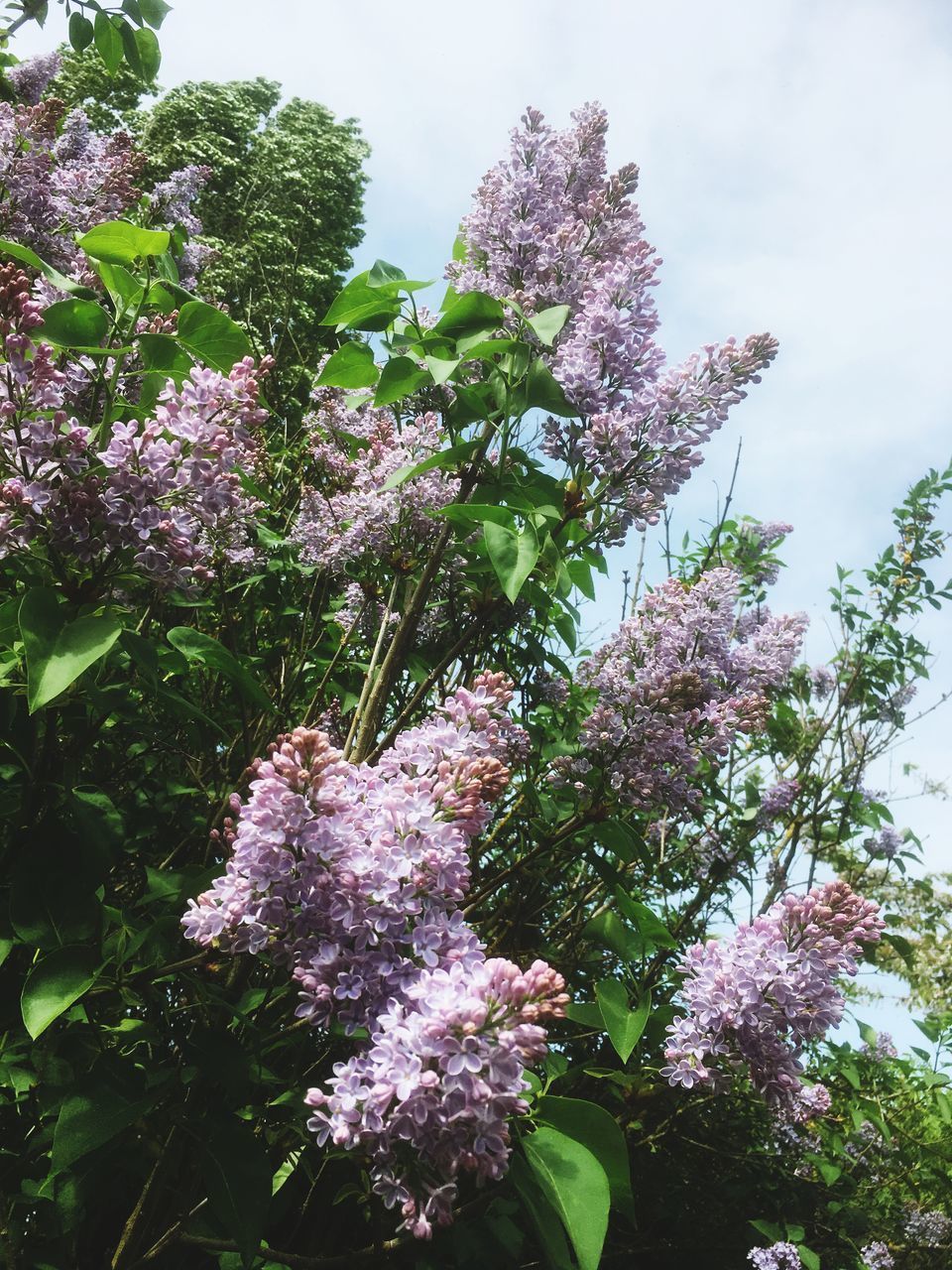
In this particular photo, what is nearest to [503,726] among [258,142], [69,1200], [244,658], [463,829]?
[463,829]

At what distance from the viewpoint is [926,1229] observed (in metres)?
3.95

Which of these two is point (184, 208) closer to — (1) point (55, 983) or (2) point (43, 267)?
(2) point (43, 267)

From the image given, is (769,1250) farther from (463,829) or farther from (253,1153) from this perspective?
(463,829)

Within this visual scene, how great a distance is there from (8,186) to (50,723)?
221 cm

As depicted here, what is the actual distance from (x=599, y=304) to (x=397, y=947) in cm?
138

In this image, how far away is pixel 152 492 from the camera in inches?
55.2

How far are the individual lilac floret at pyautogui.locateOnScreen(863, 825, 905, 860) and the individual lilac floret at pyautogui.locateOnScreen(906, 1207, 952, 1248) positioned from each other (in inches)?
65.8

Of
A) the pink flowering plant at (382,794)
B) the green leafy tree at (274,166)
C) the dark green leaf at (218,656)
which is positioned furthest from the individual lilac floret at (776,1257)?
the green leafy tree at (274,166)

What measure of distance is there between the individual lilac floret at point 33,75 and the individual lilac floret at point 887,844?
556 cm

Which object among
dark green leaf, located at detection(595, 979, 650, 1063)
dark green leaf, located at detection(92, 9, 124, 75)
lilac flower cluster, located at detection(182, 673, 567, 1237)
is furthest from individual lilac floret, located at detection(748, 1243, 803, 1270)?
dark green leaf, located at detection(92, 9, 124, 75)

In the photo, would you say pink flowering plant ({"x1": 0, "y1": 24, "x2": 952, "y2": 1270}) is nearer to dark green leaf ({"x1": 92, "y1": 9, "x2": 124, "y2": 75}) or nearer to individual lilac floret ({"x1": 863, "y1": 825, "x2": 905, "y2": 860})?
dark green leaf ({"x1": 92, "y1": 9, "x2": 124, "y2": 75})

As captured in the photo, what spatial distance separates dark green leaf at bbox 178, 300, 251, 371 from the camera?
5.11 ft

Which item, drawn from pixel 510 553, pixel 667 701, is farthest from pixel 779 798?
pixel 510 553

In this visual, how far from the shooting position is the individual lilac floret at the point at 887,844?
195 inches
